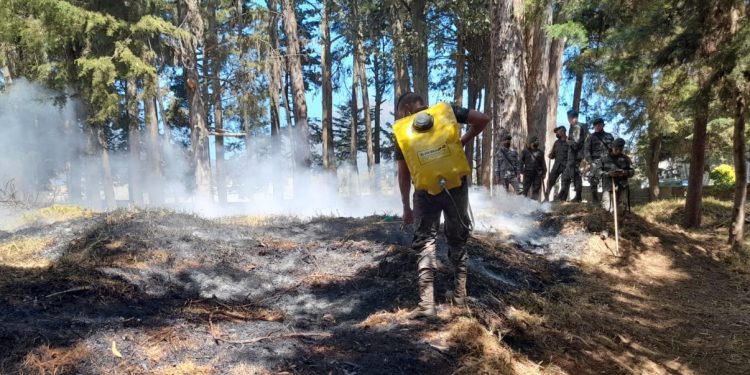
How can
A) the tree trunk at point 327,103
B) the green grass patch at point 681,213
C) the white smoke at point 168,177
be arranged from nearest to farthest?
the green grass patch at point 681,213 < the white smoke at point 168,177 < the tree trunk at point 327,103

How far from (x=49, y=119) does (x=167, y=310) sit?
20009 mm

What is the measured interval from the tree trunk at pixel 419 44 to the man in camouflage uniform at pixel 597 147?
22.4 feet

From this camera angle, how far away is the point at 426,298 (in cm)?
380

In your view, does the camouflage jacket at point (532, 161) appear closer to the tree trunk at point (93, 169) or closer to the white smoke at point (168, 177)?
the white smoke at point (168, 177)

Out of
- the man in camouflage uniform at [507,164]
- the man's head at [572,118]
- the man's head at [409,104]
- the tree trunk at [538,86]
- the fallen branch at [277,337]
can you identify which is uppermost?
the tree trunk at [538,86]

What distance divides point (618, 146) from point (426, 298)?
5.91 m

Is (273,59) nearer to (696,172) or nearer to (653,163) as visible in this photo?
(696,172)

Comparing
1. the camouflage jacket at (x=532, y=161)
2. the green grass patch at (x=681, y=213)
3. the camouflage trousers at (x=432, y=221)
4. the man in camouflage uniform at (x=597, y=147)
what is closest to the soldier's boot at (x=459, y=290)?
the camouflage trousers at (x=432, y=221)

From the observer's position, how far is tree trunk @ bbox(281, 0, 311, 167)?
18.1 m

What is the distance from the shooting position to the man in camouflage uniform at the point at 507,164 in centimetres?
984

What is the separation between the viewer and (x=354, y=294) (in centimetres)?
488

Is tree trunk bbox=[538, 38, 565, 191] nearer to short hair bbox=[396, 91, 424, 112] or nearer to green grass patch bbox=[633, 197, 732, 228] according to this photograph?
green grass patch bbox=[633, 197, 732, 228]

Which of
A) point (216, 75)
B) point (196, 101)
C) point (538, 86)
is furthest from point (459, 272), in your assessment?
point (216, 75)

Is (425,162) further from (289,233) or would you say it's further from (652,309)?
(289,233)
